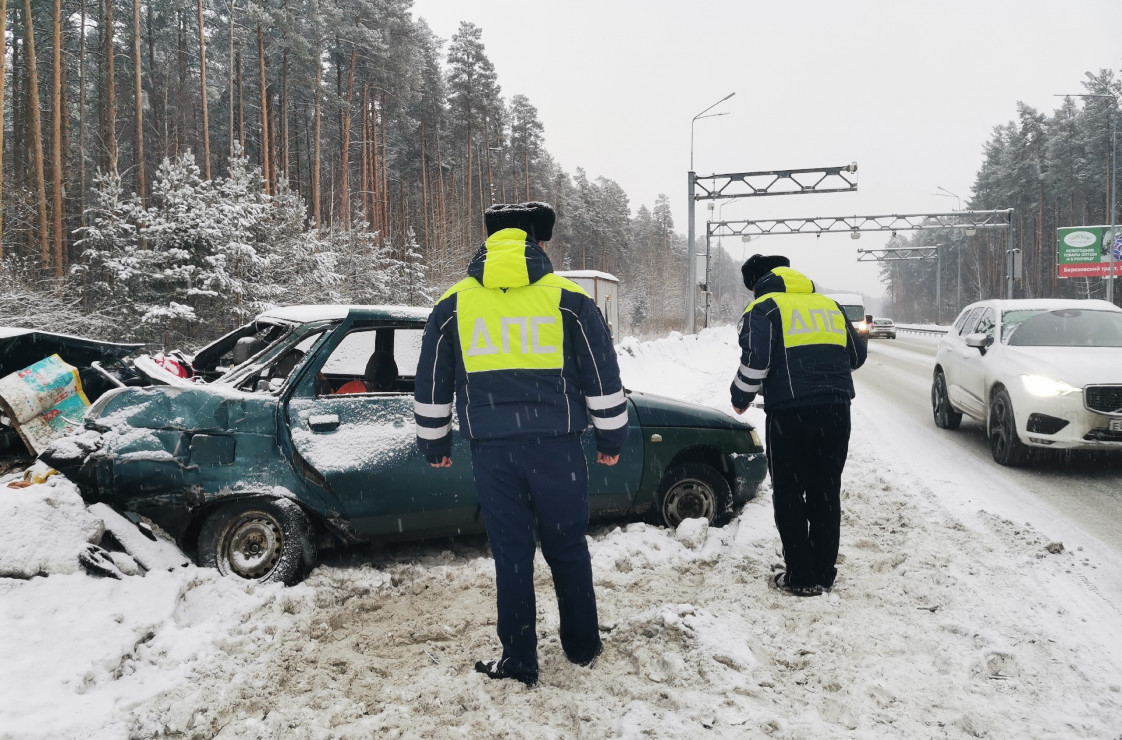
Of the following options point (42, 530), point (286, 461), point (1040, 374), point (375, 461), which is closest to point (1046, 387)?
point (1040, 374)

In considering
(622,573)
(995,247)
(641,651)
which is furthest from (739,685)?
(995,247)

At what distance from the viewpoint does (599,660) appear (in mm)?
3176

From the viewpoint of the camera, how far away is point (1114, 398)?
248 inches

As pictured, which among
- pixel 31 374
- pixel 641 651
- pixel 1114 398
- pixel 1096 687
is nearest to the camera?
pixel 1096 687

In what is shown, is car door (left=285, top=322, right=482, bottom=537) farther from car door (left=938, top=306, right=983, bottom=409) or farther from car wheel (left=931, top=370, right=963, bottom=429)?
car wheel (left=931, top=370, right=963, bottom=429)

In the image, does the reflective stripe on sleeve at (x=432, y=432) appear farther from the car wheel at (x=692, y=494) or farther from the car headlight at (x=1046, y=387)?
the car headlight at (x=1046, y=387)

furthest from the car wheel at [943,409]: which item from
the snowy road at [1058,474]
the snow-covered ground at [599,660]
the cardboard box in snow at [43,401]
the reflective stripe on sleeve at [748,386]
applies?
the cardboard box in snow at [43,401]

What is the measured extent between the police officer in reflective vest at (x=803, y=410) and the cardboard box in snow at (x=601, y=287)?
565 inches

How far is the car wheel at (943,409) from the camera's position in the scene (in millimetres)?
9516

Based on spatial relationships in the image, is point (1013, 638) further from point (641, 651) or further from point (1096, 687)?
point (641, 651)

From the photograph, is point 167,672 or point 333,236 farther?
point 333,236

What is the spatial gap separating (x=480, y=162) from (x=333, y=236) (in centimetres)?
2418

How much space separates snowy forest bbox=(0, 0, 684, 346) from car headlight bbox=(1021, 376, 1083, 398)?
52.3ft

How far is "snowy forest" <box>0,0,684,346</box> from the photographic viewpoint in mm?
16797
